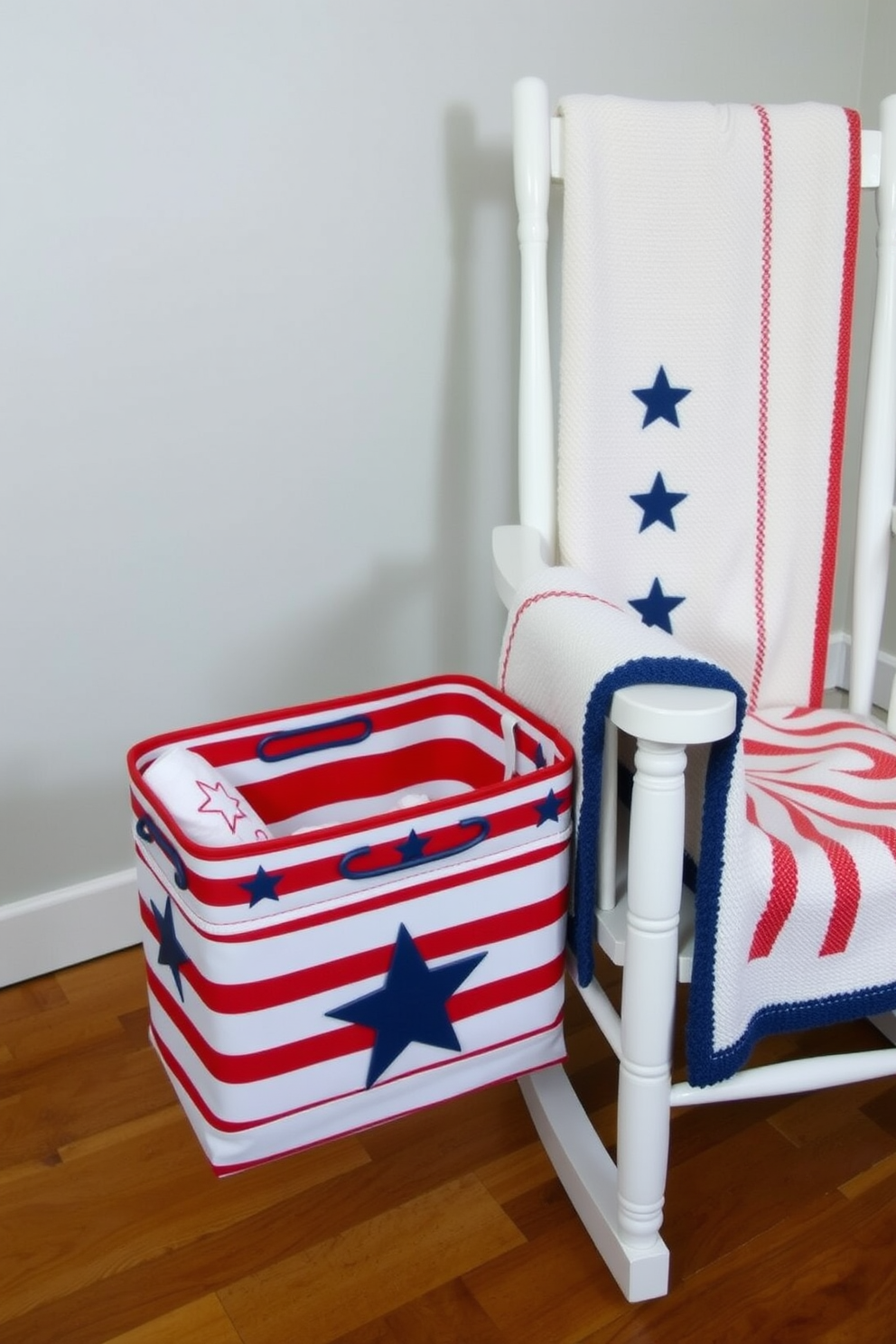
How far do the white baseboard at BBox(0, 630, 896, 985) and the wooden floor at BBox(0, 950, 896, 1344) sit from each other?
139mm

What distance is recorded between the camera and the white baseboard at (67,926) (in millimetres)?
1313

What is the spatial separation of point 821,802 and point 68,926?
2.70 feet

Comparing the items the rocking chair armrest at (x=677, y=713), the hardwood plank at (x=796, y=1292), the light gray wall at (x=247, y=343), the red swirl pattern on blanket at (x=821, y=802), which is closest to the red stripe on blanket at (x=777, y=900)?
the red swirl pattern on blanket at (x=821, y=802)

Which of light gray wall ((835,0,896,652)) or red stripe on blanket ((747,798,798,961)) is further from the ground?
light gray wall ((835,0,896,652))

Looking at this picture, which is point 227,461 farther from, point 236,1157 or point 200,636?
point 236,1157

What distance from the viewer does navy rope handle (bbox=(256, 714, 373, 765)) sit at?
3.37 ft

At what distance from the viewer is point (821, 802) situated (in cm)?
98

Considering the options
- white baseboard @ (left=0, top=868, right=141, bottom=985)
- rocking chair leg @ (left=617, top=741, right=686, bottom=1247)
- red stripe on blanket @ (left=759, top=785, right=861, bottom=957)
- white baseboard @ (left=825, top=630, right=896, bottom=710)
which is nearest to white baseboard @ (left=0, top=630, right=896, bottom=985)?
white baseboard @ (left=0, top=868, right=141, bottom=985)

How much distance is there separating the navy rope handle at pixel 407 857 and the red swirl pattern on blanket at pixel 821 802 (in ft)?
0.69

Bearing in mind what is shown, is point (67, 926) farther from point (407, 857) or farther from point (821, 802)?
point (821, 802)

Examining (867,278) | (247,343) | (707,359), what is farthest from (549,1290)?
(867,278)

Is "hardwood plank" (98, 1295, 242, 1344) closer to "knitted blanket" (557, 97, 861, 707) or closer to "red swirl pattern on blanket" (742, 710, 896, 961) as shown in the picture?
"red swirl pattern on blanket" (742, 710, 896, 961)

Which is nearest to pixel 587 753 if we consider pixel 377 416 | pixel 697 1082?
pixel 697 1082

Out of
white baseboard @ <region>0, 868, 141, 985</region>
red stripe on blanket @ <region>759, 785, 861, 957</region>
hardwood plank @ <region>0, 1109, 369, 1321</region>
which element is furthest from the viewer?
white baseboard @ <region>0, 868, 141, 985</region>
